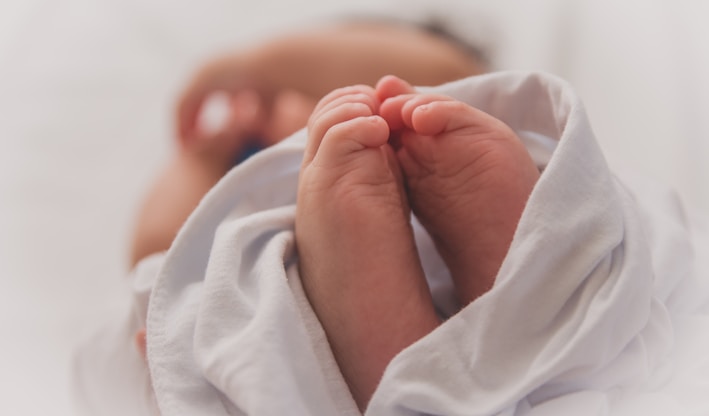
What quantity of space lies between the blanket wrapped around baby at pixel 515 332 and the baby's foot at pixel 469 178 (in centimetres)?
2

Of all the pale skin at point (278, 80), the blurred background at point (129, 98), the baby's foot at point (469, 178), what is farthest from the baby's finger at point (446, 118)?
the pale skin at point (278, 80)

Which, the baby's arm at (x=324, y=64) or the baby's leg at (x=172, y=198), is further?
the baby's arm at (x=324, y=64)

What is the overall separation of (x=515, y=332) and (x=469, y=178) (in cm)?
11

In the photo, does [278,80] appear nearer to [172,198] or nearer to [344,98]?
[172,198]

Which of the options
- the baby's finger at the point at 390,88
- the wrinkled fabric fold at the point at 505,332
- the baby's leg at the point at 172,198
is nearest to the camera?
the wrinkled fabric fold at the point at 505,332

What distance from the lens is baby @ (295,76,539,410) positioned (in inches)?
22.7

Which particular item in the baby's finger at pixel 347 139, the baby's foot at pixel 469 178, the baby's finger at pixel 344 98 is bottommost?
the baby's foot at pixel 469 178

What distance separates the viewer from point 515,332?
0.58 metres

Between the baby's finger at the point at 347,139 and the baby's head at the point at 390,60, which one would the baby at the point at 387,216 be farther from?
the baby's head at the point at 390,60

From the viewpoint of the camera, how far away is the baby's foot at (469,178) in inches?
23.3

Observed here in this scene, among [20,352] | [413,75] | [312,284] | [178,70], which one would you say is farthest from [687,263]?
[178,70]

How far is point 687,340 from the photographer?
0.61 metres

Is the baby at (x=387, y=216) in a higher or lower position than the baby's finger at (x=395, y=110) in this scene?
lower

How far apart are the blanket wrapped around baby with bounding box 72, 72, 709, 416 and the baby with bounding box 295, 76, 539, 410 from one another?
2 cm
